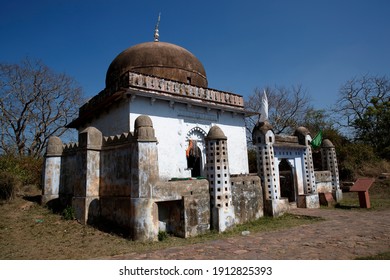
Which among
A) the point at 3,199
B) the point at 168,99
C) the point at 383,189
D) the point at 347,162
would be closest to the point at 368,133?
the point at 347,162

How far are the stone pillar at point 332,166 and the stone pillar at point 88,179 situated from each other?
10884mm

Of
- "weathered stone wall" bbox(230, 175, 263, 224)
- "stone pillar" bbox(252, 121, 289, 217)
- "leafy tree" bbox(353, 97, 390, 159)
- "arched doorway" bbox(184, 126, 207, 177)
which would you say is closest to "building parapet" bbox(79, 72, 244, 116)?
"arched doorway" bbox(184, 126, 207, 177)

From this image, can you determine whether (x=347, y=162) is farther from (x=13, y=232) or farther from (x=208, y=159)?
(x=13, y=232)

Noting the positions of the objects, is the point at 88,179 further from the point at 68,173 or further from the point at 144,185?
the point at 68,173

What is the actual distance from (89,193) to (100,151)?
4.36 feet

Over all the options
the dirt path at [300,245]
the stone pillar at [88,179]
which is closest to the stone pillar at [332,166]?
the dirt path at [300,245]

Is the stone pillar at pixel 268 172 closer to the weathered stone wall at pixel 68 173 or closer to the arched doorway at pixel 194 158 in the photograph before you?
the arched doorway at pixel 194 158

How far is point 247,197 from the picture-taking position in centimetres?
895

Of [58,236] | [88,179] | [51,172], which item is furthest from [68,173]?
[58,236]

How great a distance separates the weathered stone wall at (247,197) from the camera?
849 centimetres

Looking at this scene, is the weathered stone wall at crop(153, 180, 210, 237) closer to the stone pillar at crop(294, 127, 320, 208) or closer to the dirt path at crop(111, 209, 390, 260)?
the dirt path at crop(111, 209, 390, 260)

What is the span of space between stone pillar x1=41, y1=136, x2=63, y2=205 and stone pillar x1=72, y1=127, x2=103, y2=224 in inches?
94.5
